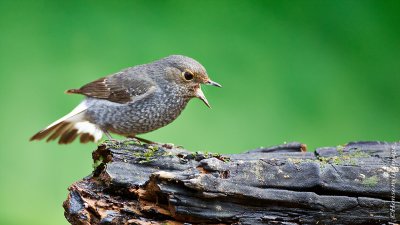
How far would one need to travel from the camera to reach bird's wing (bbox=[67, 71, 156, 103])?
447 centimetres

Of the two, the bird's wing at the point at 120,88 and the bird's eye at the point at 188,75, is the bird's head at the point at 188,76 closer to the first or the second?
the bird's eye at the point at 188,75

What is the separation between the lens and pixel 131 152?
11.5 ft

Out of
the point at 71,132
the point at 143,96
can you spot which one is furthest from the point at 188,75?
the point at 71,132

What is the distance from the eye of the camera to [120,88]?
454 centimetres

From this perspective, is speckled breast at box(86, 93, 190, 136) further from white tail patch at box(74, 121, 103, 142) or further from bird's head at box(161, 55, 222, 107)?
white tail patch at box(74, 121, 103, 142)

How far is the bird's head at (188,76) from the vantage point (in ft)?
14.4

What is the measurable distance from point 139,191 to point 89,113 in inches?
58.2

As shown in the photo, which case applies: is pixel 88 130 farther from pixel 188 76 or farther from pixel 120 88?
pixel 188 76

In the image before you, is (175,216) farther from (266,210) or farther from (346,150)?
(346,150)

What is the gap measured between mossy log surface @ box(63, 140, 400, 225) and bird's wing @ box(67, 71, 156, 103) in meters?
1.11

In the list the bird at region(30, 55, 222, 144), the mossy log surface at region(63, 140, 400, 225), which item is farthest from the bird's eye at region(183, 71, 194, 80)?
the mossy log surface at region(63, 140, 400, 225)

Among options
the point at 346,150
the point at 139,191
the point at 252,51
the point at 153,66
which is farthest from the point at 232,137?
the point at 139,191

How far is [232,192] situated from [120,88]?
5.77ft

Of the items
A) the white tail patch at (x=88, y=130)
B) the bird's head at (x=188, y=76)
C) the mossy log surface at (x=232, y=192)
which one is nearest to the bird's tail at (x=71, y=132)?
the white tail patch at (x=88, y=130)
